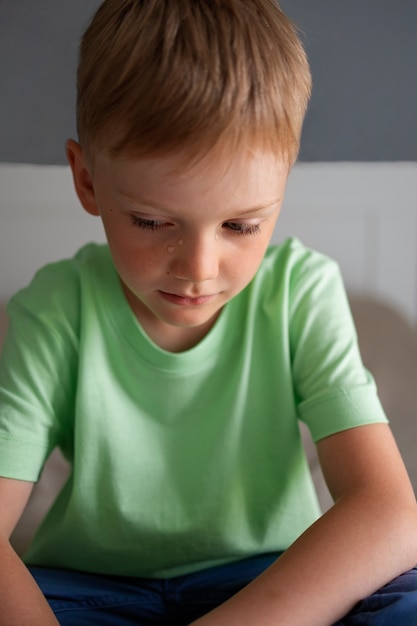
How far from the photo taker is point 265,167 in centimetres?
83

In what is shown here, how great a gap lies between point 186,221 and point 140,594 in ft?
1.48

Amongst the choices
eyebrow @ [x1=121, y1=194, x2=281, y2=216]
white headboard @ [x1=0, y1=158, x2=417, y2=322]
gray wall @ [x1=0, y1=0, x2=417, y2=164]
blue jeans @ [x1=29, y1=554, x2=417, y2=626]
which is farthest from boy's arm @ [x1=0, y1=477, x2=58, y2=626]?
gray wall @ [x1=0, y1=0, x2=417, y2=164]

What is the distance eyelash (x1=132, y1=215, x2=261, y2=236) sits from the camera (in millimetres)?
861

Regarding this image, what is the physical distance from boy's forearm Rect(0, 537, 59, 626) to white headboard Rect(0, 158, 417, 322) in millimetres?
669

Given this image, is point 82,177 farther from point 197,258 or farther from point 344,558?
point 344,558

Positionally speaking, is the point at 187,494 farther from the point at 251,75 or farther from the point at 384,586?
the point at 251,75

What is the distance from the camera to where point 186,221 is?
32.8 inches

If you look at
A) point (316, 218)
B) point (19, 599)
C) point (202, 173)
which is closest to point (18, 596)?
point (19, 599)

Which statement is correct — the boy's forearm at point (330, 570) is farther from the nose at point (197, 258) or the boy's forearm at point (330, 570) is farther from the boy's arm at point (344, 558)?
the nose at point (197, 258)

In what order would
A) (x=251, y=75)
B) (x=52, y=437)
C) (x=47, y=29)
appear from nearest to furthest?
(x=251, y=75), (x=52, y=437), (x=47, y=29)

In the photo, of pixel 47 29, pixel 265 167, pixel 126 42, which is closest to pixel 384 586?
pixel 265 167

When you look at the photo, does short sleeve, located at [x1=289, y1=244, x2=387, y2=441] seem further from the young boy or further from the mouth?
the mouth

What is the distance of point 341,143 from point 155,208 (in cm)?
70

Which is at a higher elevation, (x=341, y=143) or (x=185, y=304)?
(x=341, y=143)
